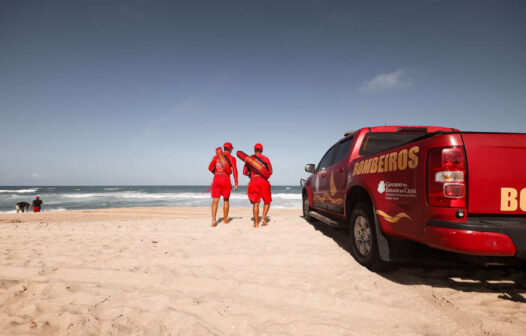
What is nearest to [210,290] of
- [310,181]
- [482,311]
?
[482,311]

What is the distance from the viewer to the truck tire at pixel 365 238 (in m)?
2.73

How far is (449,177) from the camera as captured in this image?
6.03 feet

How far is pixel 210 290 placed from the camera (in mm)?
2324

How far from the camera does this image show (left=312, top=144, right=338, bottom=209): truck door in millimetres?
4715

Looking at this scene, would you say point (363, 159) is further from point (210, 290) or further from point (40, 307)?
point (40, 307)

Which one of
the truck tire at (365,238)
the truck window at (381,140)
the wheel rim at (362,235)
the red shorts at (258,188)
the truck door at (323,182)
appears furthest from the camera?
the red shorts at (258,188)

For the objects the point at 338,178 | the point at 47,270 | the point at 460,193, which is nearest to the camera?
the point at 460,193

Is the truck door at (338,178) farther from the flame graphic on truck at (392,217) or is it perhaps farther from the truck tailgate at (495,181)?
the truck tailgate at (495,181)

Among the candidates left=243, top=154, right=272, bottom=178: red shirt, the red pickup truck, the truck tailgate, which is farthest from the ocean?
the truck tailgate

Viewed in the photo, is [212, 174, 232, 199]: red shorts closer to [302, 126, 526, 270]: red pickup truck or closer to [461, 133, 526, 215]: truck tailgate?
[302, 126, 526, 270]: red pickup truck

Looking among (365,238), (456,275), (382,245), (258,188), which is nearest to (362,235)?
(365,238)

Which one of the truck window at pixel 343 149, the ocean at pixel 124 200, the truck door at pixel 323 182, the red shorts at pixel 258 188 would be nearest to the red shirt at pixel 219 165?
the red shorts at pixel 258 188

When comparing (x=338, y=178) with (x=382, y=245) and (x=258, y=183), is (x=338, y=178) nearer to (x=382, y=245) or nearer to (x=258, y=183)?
(x=382, y=245)

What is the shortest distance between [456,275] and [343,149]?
7.83 ft
